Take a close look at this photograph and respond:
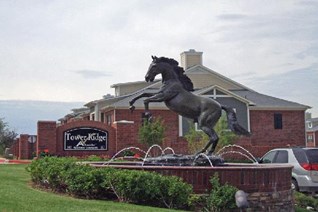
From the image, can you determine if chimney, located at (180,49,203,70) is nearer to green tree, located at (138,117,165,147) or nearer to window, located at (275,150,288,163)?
green tree, located at (138,117,165,147)

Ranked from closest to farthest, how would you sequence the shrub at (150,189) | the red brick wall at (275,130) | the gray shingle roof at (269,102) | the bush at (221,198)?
the shrub at (150,189) < the bush at (221,198) < the red brick wall at (275,130) < the gray shingle roof at (269,102)

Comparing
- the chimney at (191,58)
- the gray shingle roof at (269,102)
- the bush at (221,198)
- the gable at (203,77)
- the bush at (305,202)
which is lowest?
the bush at (305,202)

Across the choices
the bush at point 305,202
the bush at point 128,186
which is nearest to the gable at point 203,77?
the bush at point 305,202

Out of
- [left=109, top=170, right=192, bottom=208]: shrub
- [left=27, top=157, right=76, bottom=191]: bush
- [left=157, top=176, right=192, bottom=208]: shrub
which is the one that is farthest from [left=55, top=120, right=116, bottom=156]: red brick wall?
[left=157, top=176, right=192, bottom=208]: shrub

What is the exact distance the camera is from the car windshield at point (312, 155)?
733 inches

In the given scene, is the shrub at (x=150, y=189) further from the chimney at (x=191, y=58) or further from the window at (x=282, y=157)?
the chimney at (x=191, y=58)

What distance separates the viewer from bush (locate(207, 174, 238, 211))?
1206 cm

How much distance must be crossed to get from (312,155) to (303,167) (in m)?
0.60

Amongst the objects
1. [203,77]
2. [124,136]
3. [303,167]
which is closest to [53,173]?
[303,167]

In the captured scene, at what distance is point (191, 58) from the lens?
1827 inches

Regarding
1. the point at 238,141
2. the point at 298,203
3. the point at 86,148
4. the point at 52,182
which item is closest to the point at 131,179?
the point at 52,182

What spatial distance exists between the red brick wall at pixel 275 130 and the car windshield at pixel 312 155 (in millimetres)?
22331

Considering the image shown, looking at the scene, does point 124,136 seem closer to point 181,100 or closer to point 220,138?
point 220,138

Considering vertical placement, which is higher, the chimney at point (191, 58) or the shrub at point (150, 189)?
the chimney at point (191, 58)
